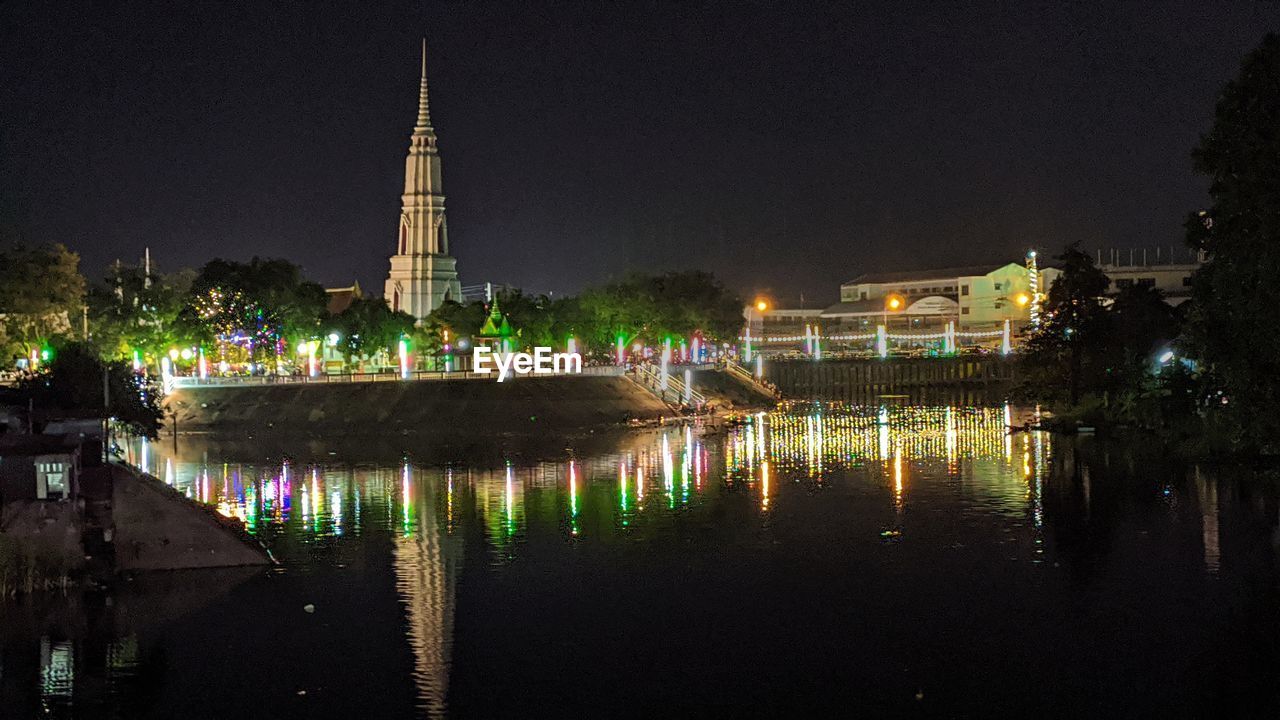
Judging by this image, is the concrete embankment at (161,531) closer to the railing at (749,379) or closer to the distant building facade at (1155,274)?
the railing at (749,379)

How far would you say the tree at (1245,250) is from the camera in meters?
42.2

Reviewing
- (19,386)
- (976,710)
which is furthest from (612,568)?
(19,386)

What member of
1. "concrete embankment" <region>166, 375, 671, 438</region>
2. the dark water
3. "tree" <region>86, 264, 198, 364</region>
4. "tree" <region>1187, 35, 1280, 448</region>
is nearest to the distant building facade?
"concrete embankment" <region>166, 375, 671, 438</region>

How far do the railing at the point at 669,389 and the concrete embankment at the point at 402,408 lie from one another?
8000mm

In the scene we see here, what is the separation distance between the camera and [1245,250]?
43375mm

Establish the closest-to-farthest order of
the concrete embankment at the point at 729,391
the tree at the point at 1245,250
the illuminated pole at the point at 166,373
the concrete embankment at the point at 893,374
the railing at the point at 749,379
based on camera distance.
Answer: the tree at the point at 1245,250, the illuminated pole at the point at 166,373, the concrete embankment at the point at 729,391, the railing at the point at 749,379, the concrete embankment at the point at 893,374

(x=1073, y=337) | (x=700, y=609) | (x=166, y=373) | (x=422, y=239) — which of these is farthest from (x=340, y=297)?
(x=700, y=609)

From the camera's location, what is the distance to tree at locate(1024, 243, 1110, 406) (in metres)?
93.9

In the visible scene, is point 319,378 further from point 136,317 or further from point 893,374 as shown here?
point 893,374

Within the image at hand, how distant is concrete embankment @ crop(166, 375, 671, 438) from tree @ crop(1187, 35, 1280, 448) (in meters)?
56.7

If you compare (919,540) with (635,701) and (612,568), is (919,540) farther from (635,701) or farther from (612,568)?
(635,701)

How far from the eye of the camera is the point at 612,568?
44156mm

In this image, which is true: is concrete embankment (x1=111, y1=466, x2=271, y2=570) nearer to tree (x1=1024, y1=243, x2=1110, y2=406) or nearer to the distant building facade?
tree (x1=1024, y1=243, x2=1110, y2=406)

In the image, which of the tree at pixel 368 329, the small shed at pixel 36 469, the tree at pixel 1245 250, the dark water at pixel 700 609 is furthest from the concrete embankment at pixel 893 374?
the small shed at pixel 36 469
